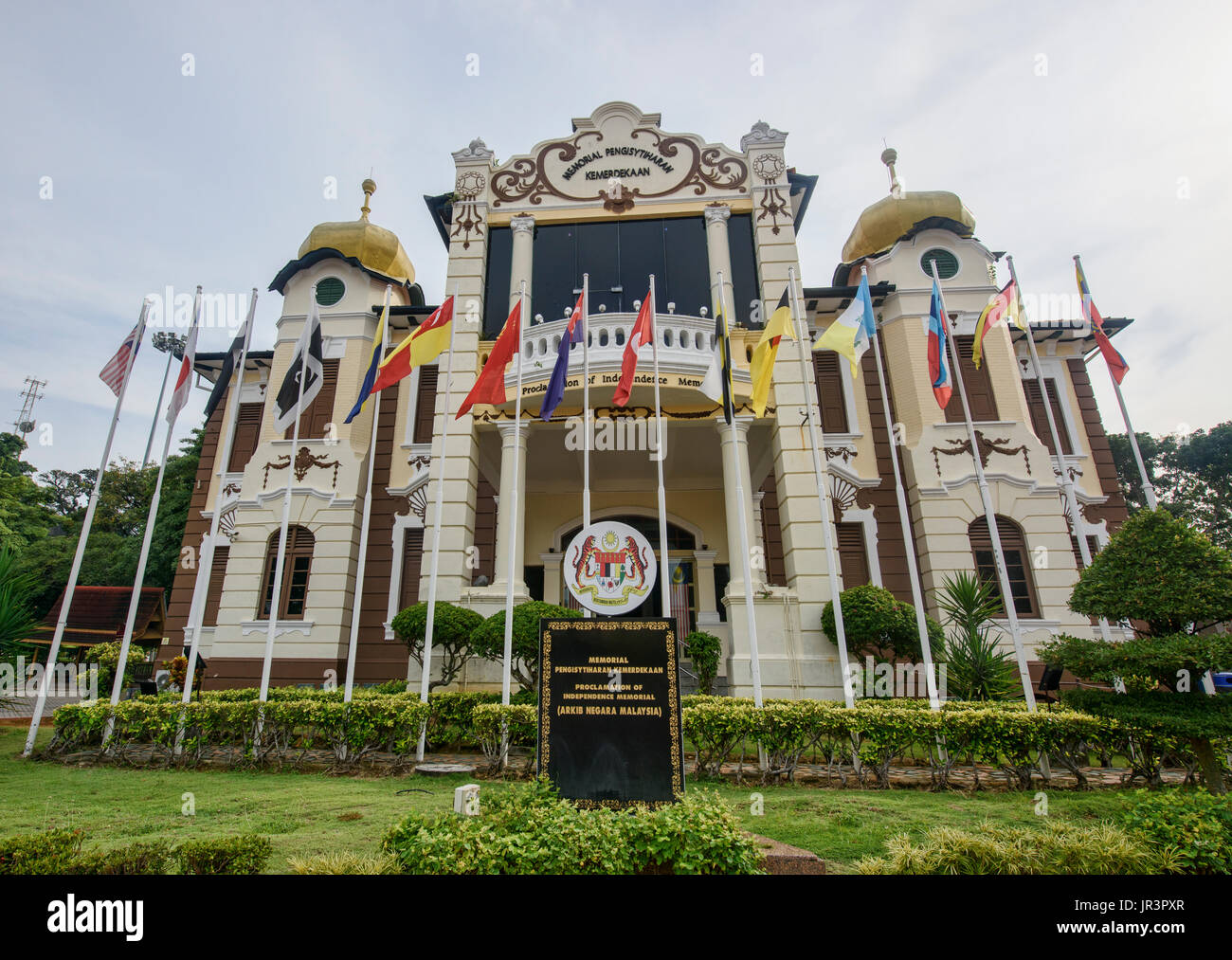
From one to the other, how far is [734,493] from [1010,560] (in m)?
8.11

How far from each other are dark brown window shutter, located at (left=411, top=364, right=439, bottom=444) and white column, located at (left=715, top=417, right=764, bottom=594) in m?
8.86

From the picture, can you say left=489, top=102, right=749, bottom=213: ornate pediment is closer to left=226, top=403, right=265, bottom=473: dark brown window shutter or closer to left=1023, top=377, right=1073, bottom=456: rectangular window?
left=226, top=403, right=265, bottom=473: dark brown window shutter

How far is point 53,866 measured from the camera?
3.67 m

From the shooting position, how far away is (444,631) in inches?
445

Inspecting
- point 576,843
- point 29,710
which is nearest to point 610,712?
point 576,843

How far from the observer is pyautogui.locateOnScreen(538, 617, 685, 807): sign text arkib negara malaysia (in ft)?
19.6

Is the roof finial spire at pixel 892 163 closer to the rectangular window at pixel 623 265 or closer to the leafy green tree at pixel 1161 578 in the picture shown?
the rectangular window at pixel 623 265

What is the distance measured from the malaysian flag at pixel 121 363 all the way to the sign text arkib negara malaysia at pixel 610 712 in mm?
10358

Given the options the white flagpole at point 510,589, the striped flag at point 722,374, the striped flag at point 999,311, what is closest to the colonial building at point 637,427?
the white flagpole at point 510,589

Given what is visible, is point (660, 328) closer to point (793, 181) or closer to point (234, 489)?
point (793, 181)
